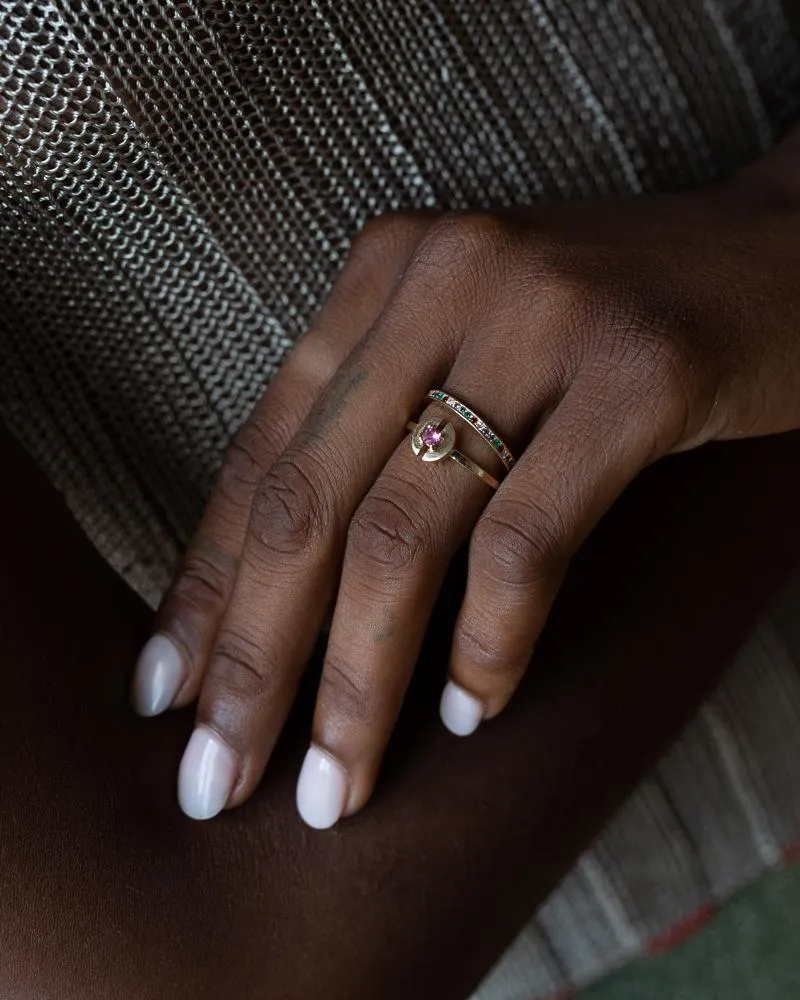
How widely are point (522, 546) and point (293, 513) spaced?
10 cm

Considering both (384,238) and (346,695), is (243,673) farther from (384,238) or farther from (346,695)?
(384,238)

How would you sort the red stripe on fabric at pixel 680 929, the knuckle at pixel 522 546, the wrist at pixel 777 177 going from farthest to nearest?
1. the red stripe on fabric at pixel 680 929
2. the wrist at pixel 777 177
3. the knuckle at pixel 522 546

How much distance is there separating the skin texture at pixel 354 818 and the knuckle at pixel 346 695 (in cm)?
4

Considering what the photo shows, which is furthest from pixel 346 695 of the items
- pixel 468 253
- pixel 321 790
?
pixel 468 253

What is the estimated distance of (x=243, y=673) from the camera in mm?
458

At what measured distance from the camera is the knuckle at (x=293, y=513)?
45 centimetres

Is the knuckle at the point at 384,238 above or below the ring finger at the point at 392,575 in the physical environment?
above

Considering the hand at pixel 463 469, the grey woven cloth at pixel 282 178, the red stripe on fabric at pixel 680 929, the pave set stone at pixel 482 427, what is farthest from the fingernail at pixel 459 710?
the red stripe on fabric at pixel 680 929

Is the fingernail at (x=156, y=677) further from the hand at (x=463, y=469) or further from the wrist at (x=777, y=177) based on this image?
the wrist at (x=777, y=177)

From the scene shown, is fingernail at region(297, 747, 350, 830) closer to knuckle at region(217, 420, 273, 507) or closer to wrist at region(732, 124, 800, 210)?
knuckle at region(217, 420, 273, 507)

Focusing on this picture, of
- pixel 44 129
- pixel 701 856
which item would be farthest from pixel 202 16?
pixel 701 856

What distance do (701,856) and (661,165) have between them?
0.43 metres

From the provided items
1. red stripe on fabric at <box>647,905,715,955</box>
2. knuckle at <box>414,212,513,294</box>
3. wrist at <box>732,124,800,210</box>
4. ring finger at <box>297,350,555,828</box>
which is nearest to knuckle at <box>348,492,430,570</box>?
ring finger at <box>297,350,555,828</box>

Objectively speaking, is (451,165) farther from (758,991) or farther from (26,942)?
(758,991)
